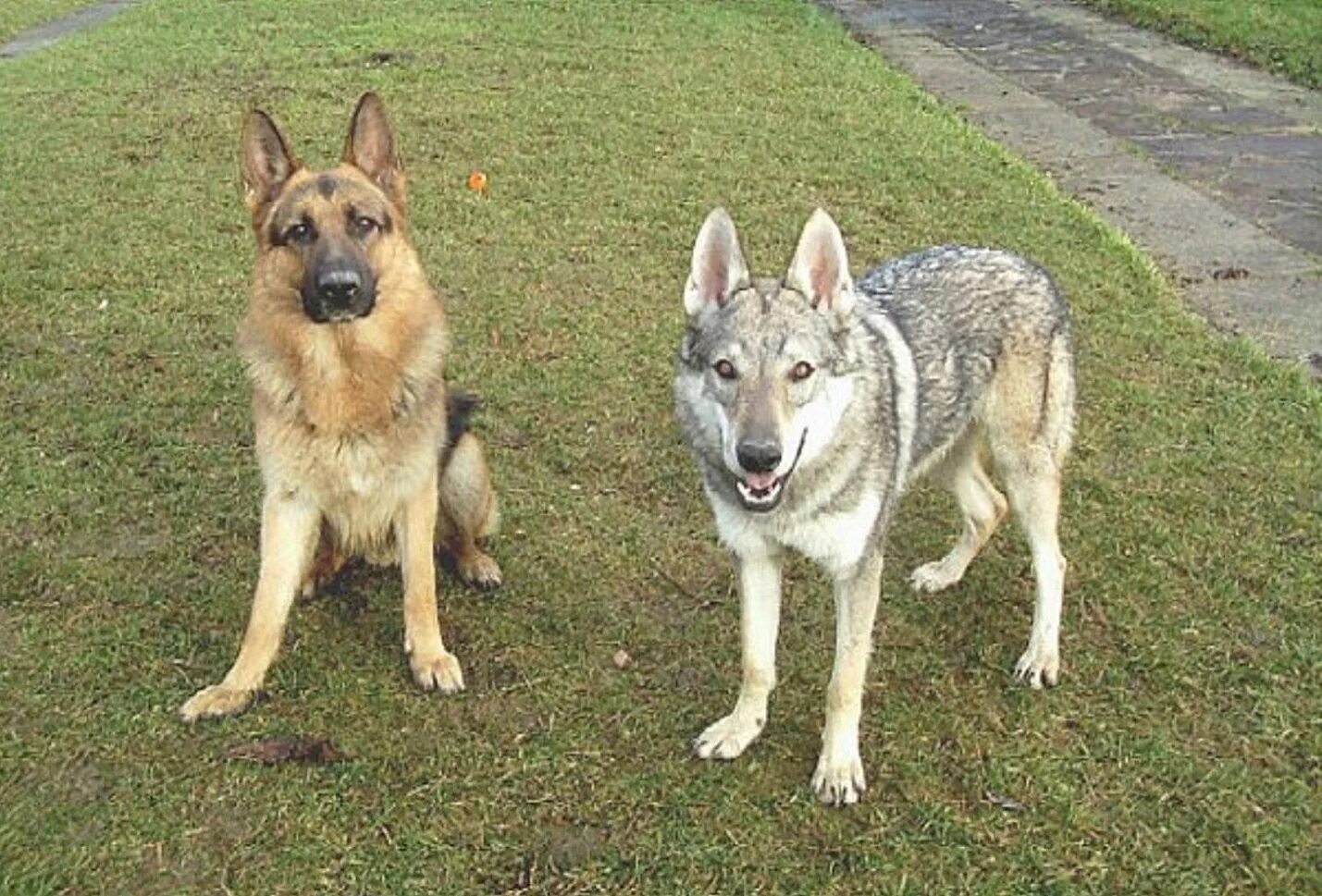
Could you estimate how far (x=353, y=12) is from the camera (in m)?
16.3

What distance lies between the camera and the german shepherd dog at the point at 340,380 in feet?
12.2

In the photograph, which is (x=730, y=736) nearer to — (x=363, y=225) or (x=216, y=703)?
(x=216, y=703)

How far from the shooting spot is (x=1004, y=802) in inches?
136

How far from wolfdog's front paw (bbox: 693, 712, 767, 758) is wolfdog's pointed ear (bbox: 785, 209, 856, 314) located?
1.18m

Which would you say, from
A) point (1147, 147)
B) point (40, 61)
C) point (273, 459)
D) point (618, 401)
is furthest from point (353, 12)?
point (273, 459)

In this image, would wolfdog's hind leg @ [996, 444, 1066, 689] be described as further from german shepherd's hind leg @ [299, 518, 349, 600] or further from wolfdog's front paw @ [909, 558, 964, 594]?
german shepherd's hind leg @ [299, 518, 349, 600]

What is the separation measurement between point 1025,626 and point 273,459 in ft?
7.93

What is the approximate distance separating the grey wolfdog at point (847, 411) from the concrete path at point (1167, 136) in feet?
9.14

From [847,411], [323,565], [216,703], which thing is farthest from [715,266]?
[216,703]

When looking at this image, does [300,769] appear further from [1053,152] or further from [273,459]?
[1053,152]

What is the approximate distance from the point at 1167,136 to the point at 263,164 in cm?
803

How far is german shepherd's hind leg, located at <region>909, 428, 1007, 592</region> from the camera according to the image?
4.30 metres

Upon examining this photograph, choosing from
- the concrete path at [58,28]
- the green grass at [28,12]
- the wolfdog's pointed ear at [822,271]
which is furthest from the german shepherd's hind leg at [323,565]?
the green grass at [28,12]

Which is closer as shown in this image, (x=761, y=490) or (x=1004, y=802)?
(x=761, y=490)
